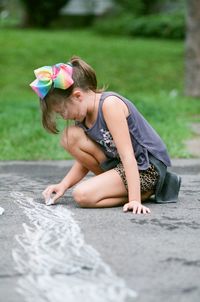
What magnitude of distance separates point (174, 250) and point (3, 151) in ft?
12.6

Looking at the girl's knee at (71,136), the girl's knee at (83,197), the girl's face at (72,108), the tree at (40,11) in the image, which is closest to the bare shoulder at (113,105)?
the girl's face at (72,108)

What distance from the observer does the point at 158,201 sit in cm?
452

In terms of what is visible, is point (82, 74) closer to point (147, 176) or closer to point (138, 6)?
point (147, 176)

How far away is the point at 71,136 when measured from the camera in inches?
173

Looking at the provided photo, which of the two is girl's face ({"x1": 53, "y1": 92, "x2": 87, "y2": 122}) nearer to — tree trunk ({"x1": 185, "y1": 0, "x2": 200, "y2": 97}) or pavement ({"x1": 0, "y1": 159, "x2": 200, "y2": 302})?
pavement ({"x1": 0, "y1": 159, "x2": 200, "y2": 302})

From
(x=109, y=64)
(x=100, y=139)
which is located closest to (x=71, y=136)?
→ (x=100, y=139)

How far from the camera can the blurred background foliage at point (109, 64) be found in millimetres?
7679

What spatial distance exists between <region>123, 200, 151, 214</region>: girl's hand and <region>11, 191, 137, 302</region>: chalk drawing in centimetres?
34

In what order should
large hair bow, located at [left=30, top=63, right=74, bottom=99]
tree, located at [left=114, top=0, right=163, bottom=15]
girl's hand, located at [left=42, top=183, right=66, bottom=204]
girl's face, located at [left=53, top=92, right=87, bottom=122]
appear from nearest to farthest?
Result: large hair bow, located at [left=30, top=63, right=74, bottom=99] < girl's face, located at [left=53, top=92, right=87, bottom=122] < girl's hand, located at [left=42, top=183, right=66, bottom=204] < tree, located at [left=114, top=0, right=163, bottom=15]

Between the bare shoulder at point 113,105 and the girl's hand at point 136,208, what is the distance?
54cm

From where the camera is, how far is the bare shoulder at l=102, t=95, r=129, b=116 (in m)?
4.23

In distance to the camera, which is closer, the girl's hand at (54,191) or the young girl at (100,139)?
the young girl at (100,139)

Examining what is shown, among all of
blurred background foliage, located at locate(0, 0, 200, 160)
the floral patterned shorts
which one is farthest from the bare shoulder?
blurred background foliage, located at locate(0, 0, 200, 160)

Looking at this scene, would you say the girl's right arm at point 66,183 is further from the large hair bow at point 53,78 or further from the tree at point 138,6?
the tree at point 138,6
